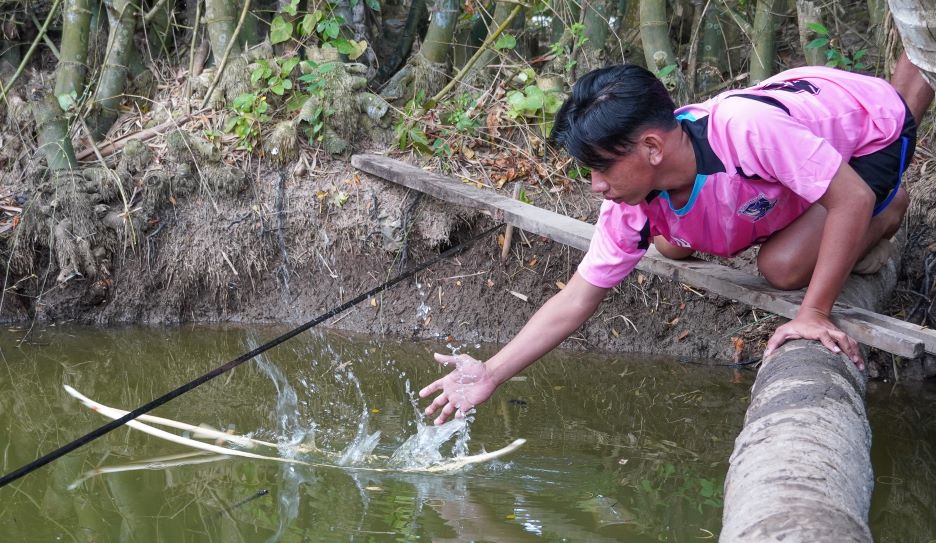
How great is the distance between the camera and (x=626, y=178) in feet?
6.93

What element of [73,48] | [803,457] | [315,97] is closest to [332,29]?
[315,97]

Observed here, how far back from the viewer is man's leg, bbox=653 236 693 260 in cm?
290

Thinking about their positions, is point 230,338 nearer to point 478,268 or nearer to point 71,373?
point 71,373

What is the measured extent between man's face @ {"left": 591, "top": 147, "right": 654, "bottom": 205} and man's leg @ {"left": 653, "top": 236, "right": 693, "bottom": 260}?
30.3 inches

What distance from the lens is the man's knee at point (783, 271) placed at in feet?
8.12

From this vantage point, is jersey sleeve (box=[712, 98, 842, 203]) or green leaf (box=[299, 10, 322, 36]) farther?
green leaf (box=[299, 10, 322, 36])

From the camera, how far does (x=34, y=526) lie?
2.52 meters

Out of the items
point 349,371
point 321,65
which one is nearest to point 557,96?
point 321,65

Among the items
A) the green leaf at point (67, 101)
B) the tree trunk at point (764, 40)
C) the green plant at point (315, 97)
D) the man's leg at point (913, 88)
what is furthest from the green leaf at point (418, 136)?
the man's leg at point (913, 88)

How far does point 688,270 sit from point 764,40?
2.16 meters

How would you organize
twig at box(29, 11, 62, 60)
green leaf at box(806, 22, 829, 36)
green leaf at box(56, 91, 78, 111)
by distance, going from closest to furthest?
green leaf at box(806, 22, 829, 36) → green leaf at box(56, 91, 78, 111) → twig at box(29, 11, 62, 60)

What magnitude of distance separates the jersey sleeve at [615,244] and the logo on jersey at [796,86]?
50 cm

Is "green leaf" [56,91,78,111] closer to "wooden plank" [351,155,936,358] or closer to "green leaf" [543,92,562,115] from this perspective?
"wooden plank" [351,155,936,358]

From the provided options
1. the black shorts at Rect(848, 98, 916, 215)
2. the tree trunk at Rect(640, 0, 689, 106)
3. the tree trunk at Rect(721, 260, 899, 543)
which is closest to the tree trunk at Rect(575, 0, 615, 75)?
the tree trunk at Rect(640, 0, 689, 106)
